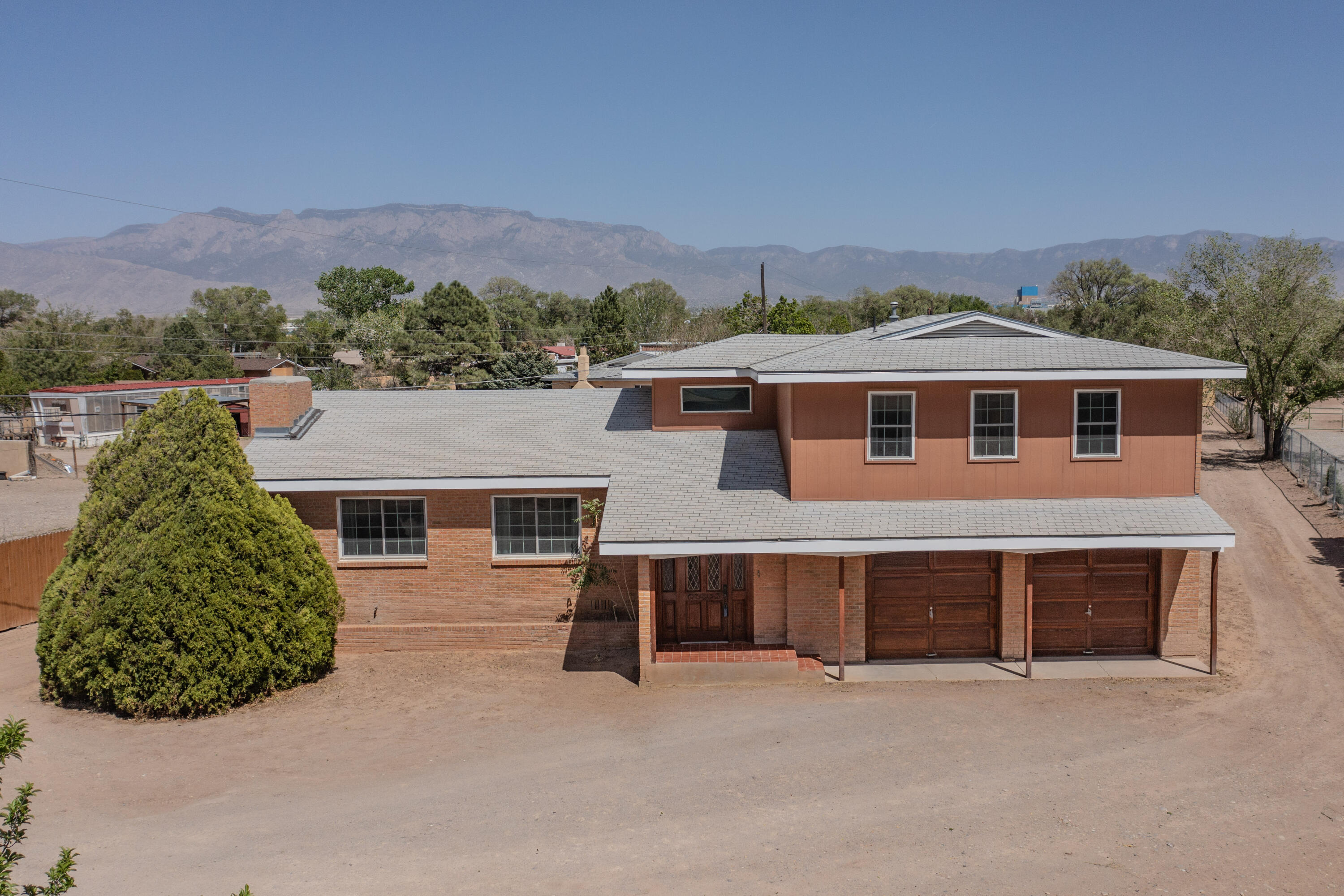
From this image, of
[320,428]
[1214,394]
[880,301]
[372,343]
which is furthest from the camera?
[880,301]

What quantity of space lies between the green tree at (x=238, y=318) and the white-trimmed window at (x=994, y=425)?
9111cm

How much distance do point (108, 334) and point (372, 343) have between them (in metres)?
33.2

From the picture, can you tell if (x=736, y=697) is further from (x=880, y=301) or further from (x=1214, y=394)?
(x=880, y=301)

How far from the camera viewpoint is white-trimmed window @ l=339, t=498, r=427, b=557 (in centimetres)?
1870

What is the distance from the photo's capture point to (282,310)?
392 feet

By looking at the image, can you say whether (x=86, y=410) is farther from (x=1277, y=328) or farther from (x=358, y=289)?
(x=358, y=289)

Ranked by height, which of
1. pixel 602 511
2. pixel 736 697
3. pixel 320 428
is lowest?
pixel 736 697

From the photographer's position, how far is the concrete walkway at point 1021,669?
16.8 metres

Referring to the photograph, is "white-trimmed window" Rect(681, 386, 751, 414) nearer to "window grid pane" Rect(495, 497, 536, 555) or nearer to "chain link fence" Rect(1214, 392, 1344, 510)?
"window grid pane" Rect(495, 497, 536, 555)

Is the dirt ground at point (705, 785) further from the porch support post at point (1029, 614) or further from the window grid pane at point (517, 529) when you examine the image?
the window grid pane at point (517, 529)

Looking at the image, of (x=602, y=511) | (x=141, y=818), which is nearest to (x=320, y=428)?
(x=602, y=511)

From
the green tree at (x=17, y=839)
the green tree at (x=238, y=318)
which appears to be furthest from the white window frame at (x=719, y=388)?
the green tree at (x=238, y=318)

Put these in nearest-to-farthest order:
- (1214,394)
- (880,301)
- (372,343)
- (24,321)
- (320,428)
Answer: (320,428), (1214,394), (372,343), (24,321), (880,301)

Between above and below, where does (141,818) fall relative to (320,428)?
below
